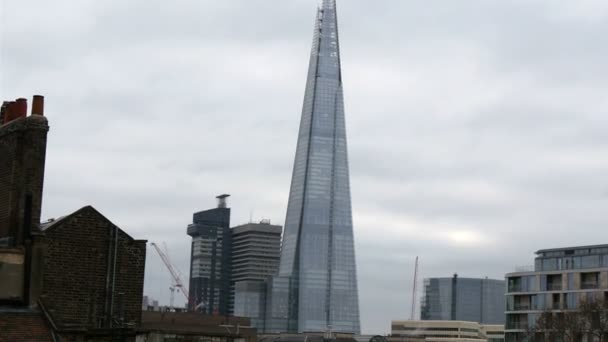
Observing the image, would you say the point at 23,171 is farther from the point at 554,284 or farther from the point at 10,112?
the point at 554,284

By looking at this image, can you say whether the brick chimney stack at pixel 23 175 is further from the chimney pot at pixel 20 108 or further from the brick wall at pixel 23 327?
the brick wall at pixel 23 327

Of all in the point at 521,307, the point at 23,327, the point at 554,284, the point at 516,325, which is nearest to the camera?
the point at 23,327

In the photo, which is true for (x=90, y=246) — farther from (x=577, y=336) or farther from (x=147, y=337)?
(x=577, y=336)

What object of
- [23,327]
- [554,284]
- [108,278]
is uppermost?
[554,284]

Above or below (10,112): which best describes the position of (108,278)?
below

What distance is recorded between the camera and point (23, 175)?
27.5 metres

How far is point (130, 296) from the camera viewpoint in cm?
3136

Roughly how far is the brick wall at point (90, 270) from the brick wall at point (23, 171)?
1.47 meters

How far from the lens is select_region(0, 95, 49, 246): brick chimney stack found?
27438 mm

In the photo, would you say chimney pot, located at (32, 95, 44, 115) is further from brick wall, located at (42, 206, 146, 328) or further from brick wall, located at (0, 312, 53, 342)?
brick wall, located at (0, 312, 53, 342)

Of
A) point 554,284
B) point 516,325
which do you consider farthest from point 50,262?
point 516,325

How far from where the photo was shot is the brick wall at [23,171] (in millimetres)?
27500

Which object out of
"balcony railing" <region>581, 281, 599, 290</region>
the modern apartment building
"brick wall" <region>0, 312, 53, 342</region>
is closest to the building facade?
"brick wall" <region>0, 312, 53, 342</region>

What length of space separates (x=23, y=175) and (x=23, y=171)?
118 millimetres
